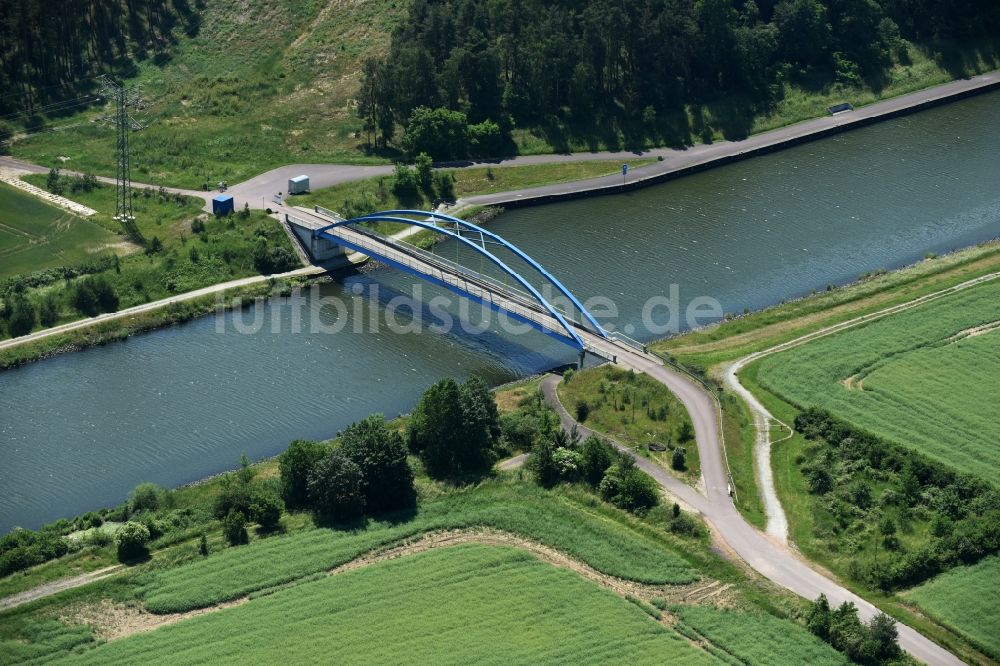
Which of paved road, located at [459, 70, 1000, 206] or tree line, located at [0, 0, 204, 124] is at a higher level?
tree line, located at [0, 0, 204, 124]

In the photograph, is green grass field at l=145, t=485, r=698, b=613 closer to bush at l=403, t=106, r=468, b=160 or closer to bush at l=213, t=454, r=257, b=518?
bush at l=213, t=454, r=257, b=518

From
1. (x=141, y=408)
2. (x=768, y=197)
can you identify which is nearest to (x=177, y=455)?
(x=141, y=408)

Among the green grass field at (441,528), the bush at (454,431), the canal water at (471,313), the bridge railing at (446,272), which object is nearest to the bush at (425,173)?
the canal water at (471,313)

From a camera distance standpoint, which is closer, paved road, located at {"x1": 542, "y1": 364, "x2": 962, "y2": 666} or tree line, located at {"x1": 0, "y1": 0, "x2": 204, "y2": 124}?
paved road, located at {"x1": 542, "y1": 364, "x2": 962, "y2": 666}

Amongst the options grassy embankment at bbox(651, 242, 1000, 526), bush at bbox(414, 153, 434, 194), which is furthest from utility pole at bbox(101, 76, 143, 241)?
grassy embankment at bbox(651, 242, 1000, 526)

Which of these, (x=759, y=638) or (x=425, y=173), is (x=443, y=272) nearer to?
(x=425, y=173)

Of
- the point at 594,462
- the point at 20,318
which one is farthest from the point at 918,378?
the point at 20,318
